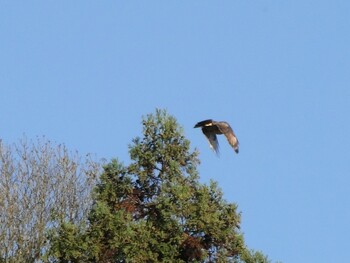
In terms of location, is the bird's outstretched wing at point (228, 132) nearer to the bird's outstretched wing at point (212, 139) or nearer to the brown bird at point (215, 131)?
the brown bird at point (215, 131)

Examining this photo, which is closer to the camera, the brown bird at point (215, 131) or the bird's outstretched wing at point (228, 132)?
the bird's outstretched wing at point (228, 132)

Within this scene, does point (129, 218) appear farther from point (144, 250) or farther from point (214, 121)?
point (214, 121)

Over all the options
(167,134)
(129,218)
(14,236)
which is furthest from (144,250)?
(14,236)

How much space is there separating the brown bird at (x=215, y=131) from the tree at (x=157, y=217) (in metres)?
1.06

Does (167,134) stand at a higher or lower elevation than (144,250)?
higher

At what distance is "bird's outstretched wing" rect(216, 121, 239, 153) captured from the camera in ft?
123

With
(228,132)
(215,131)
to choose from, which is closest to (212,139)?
(215,131)

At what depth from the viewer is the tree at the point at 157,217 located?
122 ft

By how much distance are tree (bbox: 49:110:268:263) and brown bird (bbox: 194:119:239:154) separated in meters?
1.06

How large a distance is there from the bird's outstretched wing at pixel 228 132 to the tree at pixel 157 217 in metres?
1.60

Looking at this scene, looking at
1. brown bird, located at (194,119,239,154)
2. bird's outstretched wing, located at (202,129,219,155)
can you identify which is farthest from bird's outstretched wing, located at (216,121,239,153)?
bird's outstretched wing, located at (202,129,219,155)

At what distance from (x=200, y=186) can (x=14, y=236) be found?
15.0 metres

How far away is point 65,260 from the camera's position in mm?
38094

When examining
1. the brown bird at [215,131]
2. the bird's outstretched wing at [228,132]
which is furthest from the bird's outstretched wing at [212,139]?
the bird's outstretched wing at [228,132]
